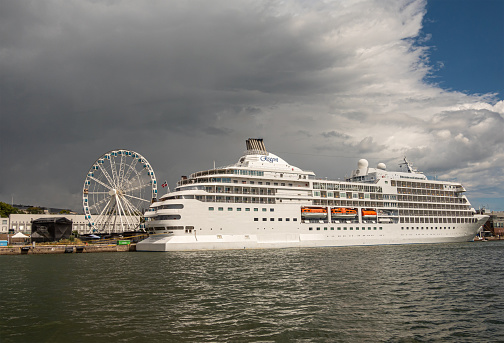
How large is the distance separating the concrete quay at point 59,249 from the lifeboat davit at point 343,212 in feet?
110

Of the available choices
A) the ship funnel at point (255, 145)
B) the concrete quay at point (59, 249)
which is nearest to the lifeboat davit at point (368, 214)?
the ship funnel at point (255, 145)

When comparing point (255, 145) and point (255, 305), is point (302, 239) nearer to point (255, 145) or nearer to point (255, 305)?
point (255, 145)

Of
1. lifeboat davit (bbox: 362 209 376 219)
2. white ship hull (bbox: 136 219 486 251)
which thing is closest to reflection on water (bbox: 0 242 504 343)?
white ship hull (bbox: 136 219 486 251)

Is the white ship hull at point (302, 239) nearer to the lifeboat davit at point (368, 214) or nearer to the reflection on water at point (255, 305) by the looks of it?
the lifeboat davit at point (368, 214)

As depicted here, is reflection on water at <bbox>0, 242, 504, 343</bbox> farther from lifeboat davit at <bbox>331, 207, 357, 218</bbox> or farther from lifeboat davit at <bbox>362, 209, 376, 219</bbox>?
lifeboat davit at <bbox>362, 209, 376, 219</bbox>

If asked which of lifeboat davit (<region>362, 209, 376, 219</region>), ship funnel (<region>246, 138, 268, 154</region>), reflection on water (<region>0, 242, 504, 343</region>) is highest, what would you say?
ship funnel (<region>246, 138, 268, 154</region>)

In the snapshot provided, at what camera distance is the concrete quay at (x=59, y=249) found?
58531 mm

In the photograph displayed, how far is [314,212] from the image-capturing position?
62.2 metres

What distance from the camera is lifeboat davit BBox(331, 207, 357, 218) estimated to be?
6494cm

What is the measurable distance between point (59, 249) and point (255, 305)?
51615 millimetres

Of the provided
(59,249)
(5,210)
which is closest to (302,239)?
(59,249)

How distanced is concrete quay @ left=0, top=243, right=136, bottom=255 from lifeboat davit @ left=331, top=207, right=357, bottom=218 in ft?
110

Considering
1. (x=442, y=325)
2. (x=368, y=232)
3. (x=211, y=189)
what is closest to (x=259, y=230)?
(x=211, y=189)

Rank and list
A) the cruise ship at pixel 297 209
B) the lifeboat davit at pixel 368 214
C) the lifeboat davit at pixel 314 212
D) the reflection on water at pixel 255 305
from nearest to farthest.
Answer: the reflection on water at pixel 255 305 < the cruise ship at pixel 297 209 < the lifeboat davit at pixel 314 212 < the lifeboat davit at pixel 368 214
